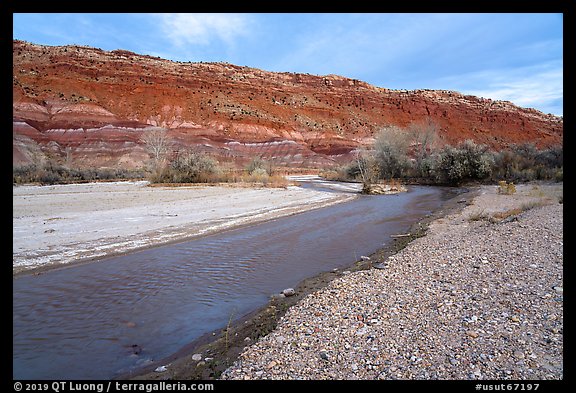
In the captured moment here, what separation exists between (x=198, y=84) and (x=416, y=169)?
50.2m

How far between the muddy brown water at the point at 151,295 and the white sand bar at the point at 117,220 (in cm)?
89

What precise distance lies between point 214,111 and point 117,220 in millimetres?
54799

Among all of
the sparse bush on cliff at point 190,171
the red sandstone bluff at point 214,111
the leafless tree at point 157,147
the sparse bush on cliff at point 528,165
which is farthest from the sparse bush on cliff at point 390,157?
the leafless tree at point 157,147

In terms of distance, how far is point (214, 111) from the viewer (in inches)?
2505

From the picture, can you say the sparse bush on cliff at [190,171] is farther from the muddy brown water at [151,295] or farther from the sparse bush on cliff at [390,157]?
the sparse bush on cliff at [390,157]

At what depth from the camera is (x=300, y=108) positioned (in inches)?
2955

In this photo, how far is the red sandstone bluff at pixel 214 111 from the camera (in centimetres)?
4753

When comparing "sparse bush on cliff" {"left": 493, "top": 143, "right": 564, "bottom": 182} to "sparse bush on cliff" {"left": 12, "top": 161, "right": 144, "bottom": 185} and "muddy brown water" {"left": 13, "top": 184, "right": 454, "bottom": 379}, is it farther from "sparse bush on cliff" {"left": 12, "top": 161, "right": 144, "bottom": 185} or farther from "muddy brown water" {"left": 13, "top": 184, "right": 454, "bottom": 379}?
"sparse bush on cliff" {"left": 12, "top": 161, "right": 144, "bottom": 185}

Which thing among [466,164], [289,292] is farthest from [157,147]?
[289,292]

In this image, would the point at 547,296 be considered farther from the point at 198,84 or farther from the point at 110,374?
the point at 198,84

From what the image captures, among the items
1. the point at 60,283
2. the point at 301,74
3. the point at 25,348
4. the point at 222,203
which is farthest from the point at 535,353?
the point at 301,74

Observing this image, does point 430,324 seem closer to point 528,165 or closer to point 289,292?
point 289,292

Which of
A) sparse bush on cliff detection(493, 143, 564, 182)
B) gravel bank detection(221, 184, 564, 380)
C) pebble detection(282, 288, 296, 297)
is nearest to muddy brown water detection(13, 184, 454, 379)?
pebble detection(282, 288, 296, 297)

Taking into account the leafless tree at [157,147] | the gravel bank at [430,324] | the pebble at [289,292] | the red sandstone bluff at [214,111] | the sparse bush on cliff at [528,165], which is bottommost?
the pebble at [289,292]
